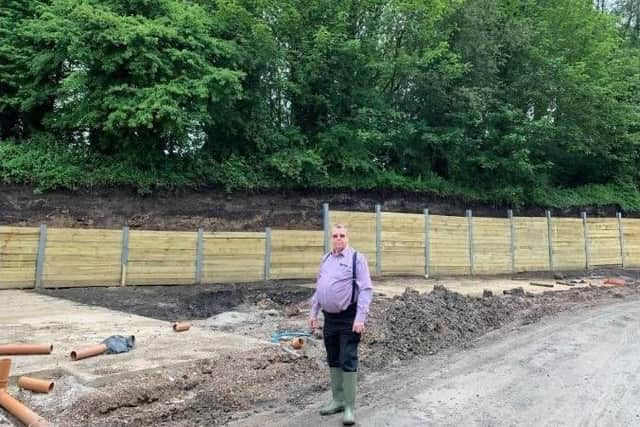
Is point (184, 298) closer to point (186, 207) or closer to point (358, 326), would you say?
point (186, 207)

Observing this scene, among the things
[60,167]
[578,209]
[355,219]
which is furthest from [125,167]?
[578,209]

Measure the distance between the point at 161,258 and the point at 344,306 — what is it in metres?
9.36

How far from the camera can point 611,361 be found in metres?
6.63

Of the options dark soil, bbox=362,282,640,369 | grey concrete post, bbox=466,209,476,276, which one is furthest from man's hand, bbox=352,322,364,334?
grey concrete post, bbox=466,209,476,276

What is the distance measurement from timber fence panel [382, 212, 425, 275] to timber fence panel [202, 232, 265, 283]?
402 cm

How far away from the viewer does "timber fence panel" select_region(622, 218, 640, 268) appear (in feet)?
71.9

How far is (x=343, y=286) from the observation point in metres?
4.45

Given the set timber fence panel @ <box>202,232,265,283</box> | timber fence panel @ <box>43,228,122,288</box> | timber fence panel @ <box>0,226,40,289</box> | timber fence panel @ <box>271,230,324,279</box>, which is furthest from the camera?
timber fence panel @ <box>271,230,324,279</box>

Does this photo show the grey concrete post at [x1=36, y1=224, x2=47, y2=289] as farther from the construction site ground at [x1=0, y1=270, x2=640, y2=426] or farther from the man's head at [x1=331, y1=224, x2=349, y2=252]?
the man's head at [x1=331, y1=224, x2=349, y2=252]

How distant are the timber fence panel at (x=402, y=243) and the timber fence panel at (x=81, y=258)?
25.3 ft

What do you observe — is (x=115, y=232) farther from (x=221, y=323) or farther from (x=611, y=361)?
(x=611, y=361)

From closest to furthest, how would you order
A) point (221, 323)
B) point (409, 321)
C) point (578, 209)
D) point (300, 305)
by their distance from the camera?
point (409, 321) < point (221, 323) < point (300, 305) < point (578, 209)

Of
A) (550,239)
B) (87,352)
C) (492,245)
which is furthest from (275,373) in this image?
(550,239)

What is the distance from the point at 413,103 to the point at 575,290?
9346 mm
